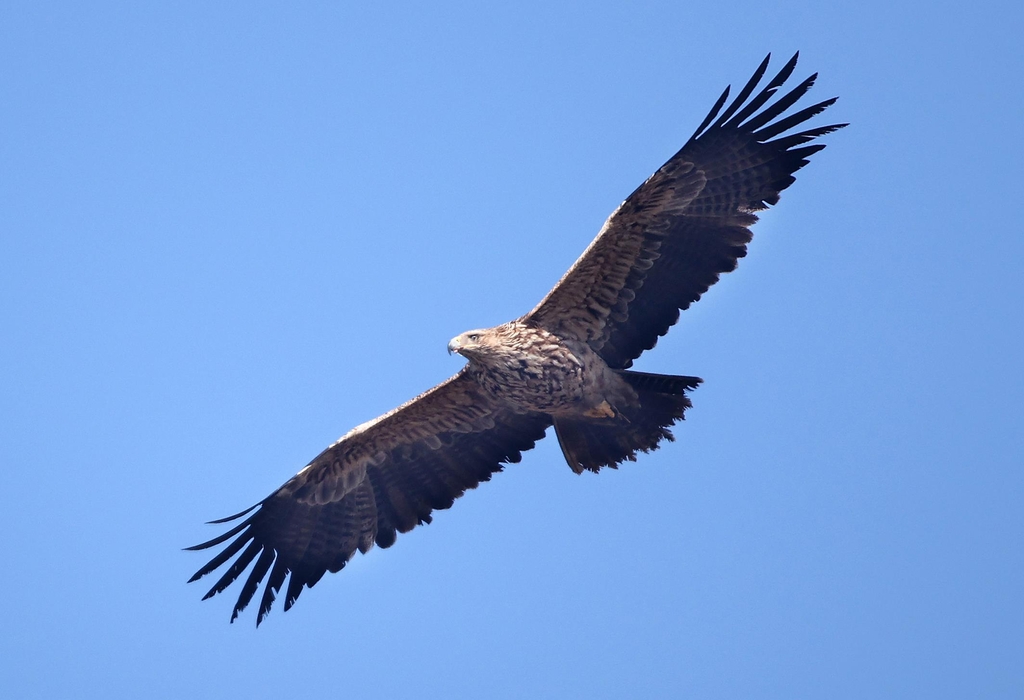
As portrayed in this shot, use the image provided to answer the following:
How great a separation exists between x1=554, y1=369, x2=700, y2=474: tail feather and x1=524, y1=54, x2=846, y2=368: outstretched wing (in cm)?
73

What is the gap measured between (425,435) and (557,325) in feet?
5.63

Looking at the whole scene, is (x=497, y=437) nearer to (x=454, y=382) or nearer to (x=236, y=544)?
(x=454, y=382)

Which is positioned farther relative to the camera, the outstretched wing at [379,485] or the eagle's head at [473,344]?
the outstretched wing at [379,485]

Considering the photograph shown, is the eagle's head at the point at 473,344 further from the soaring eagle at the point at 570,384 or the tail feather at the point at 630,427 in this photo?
the tail feather at the point at 630,427

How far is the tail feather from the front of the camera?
38.4ft

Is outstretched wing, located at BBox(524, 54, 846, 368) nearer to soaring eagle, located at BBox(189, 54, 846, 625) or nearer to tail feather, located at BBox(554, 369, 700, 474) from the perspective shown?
soaring eagle, located at BBox(189, 54, 846, 625)

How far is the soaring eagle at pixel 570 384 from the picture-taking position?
11516mm

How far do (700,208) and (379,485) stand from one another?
3971 mm

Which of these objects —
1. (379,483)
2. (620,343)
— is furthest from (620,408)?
(379,483)

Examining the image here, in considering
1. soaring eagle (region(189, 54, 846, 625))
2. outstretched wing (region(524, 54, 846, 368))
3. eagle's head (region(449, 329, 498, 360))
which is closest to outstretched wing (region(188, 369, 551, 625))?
soaring eagle (region(189, 54, 846, 625))

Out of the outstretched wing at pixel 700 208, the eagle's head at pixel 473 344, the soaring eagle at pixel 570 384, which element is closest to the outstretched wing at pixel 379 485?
the soaring eagle at pixel 570 384

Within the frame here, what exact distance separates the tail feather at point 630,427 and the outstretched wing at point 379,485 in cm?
54

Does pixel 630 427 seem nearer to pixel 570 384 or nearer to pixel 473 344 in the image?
pixel 570 384

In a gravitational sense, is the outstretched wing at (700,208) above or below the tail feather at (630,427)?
above
